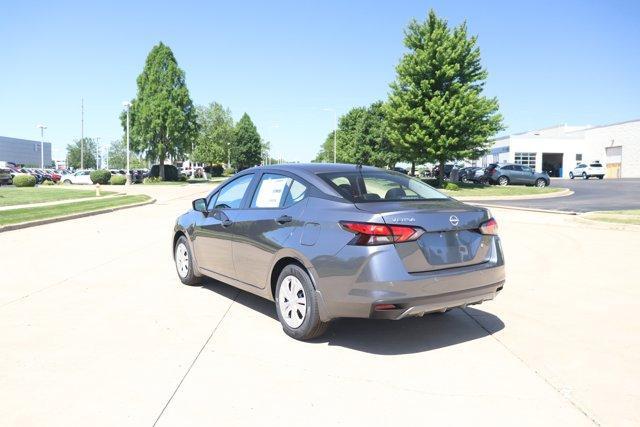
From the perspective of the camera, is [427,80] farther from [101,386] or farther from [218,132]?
[218,132]

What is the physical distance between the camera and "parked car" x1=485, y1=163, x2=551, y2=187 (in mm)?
40125

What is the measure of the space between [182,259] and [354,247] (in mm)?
3580

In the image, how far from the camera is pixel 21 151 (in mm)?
166625

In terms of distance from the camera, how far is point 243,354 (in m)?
4.51

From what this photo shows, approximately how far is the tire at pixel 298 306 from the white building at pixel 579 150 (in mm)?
66553

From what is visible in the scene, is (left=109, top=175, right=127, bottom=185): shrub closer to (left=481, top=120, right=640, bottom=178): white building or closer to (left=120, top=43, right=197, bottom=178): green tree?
(left=120, top=43, right=197, bottom=178): green tree

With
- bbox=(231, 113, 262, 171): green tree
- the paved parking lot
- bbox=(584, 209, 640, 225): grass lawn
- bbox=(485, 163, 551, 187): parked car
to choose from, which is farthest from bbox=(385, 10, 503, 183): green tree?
bbox=(231, 113, 262, 171): green tree

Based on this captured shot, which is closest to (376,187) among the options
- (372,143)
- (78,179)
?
(78,179)

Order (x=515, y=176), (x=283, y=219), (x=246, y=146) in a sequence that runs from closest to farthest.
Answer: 1. (x=283, y=219)
2. (x=515, y=176)
3. (x=246, y=146)

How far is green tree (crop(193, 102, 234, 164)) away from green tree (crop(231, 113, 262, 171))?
52.0 feet

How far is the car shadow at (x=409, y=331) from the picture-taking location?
4777 mm

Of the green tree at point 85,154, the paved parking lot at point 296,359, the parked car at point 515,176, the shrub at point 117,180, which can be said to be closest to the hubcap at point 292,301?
the paved parking lot at point 296,359

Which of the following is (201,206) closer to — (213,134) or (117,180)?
(117,180)

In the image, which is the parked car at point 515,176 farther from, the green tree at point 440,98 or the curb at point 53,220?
the curb at point 53,220
